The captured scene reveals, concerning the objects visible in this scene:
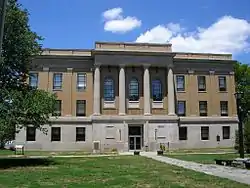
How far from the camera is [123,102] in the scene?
5009 cm

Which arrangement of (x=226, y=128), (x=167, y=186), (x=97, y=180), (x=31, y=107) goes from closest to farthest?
1. (x=167, y=186)
2. (x=97, y=180)
3. (x=31, y=107)
4. (x=226, y=128)

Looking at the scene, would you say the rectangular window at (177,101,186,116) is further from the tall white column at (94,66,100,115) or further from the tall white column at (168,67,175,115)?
the tall white column at (94,66,100,115)

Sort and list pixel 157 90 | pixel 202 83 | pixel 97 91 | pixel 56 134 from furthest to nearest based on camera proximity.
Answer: pixel 202 83 < pixel 157 90 < pixel 56 134 < pixel 97 91

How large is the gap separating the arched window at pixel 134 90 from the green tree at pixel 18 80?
26.6m

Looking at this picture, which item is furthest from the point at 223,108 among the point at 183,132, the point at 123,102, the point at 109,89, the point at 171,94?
the point at 109,89

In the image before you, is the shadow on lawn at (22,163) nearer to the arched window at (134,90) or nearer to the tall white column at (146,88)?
the tall white column at (146,88)

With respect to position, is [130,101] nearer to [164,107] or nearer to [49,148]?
[164,107]

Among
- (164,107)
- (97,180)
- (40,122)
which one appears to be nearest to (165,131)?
(164,107)

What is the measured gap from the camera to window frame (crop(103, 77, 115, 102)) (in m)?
50.7

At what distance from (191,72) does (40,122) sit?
110 feet

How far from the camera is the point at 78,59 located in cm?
5138

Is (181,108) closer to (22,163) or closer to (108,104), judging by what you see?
(108,104)

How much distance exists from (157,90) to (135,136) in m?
7.40

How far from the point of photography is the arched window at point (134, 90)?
168 feet
